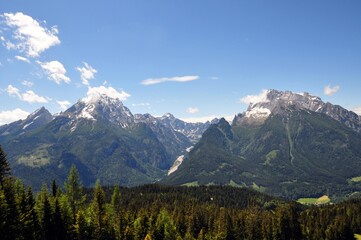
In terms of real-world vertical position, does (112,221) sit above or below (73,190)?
below

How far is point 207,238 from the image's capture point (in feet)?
438

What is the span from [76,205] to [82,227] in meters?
22.3

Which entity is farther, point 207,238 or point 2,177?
point 207,238

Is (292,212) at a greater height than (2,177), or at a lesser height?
lesser

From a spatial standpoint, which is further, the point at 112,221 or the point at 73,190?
the point at 112,221

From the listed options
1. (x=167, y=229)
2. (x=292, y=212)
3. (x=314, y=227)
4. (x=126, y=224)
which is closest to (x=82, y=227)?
(x=126, y=224)

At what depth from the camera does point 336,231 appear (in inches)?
6457

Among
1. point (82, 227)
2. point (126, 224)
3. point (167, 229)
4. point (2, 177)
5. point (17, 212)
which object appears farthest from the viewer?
point (167, 229)

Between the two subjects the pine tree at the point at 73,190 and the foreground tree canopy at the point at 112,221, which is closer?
the foreground tree canopy at the point at 112,221

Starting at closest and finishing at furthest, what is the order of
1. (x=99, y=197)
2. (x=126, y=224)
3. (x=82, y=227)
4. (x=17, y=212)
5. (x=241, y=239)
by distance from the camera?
(x=17, y=212)
(x=82, y=227)
(x=99, y=197)
(x=126, y=224)
(x=241, y=239)

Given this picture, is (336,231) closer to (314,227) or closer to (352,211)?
(314,227)

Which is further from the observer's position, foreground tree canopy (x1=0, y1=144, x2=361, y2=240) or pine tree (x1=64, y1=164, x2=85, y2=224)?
pine tree (x1=64, y1=164, x2=85, y2=224)

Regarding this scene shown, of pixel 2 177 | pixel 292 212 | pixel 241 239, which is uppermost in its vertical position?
pixel 2 177

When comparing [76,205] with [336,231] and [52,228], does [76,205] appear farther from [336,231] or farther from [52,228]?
[336,231]
